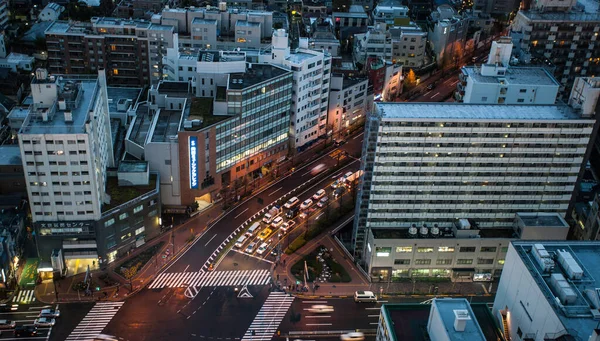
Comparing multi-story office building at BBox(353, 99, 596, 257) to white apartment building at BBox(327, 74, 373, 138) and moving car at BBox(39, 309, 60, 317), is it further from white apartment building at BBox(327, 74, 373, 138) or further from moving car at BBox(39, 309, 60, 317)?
moving car at BBox(39, 309, 60, 317)

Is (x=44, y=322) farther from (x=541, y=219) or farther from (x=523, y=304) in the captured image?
(x=541, y=219)

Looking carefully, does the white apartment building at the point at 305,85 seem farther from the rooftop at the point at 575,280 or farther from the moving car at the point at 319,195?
the rooftop at the point at 575,280

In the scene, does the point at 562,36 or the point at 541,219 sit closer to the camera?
the point at 541,219

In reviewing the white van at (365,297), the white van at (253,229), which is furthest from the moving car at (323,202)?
the white van at (365,297)

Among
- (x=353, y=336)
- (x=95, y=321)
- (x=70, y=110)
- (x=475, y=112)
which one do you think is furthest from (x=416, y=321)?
(x=70, y=110)

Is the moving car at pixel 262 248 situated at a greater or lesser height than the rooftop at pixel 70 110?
lesser

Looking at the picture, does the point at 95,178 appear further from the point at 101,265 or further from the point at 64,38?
the point at 64,38
